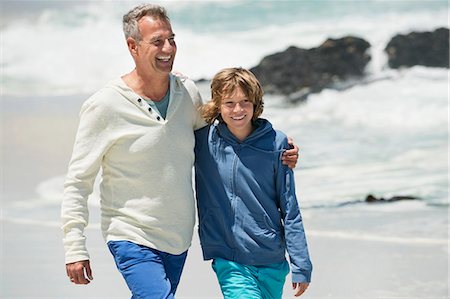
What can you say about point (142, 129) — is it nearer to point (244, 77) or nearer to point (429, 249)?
point (244, 77)

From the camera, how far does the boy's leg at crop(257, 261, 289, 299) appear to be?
9.55 ft

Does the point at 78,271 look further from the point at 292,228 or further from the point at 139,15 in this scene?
the point at 139,15

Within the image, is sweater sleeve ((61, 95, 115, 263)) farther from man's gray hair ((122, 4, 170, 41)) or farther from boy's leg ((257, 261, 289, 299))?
boy's leg ((257, 261, 289, 299))

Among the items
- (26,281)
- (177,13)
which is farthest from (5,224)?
(177,13)

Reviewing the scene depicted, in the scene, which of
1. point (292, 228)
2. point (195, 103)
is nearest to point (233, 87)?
point (195, 103)

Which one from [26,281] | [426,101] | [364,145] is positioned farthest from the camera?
[426,101]

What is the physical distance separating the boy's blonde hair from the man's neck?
14 centimetres

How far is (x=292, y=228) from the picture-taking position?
2902mm

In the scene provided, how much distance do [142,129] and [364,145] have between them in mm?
6591

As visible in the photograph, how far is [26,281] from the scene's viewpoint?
4734 millimetres

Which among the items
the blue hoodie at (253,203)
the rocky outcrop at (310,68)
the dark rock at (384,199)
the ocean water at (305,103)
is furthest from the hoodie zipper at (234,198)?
the rocky outcrop at (310,68)

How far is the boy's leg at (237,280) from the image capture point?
9.30 ft

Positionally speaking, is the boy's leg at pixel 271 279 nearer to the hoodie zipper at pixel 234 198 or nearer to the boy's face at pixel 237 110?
the hoodie zipper at pixel 234 198

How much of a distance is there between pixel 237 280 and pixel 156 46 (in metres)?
0.67
